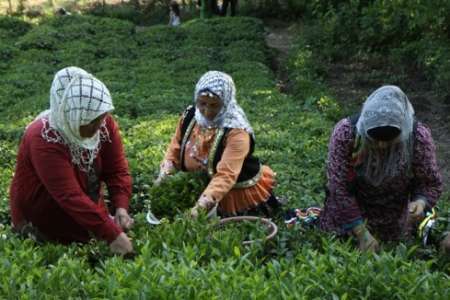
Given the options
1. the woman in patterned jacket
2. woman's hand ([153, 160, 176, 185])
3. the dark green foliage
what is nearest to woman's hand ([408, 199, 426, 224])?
the woman in patterned jacket

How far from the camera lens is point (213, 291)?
9.80 feet

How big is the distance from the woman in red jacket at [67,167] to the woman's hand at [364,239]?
1292mm

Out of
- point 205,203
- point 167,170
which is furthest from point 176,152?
point 205,203

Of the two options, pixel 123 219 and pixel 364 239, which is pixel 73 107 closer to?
pixel 123 219

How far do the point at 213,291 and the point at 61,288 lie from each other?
65 cm

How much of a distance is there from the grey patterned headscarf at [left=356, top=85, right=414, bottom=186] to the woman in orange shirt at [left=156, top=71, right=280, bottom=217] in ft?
2.82

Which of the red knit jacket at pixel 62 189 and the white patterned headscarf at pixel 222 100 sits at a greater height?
the white patterned headscarf at pixel 222 100

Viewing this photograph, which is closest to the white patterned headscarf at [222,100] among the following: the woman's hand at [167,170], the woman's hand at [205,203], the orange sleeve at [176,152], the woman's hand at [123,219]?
the orange sleeve at [176,152]

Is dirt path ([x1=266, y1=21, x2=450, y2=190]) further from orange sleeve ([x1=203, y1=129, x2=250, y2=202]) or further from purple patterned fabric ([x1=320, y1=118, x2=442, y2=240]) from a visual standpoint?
orange sleeve ([x1=203, y1=129, x2=250, y2=202])

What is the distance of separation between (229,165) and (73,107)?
117 centimetres

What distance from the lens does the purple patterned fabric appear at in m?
4.08

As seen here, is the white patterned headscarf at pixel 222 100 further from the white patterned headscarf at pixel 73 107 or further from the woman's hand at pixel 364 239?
the woman's hand at pixel 364 239

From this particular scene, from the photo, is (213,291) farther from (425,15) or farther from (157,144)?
(425,15)

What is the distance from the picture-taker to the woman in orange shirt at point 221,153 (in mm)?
4469
